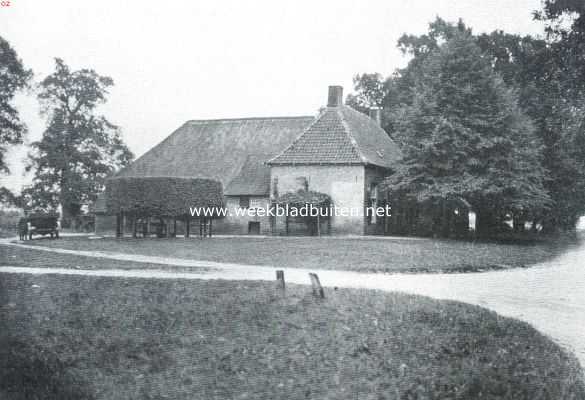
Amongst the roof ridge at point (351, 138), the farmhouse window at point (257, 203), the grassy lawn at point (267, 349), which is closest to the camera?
the grassy lawn at point (267, 349)

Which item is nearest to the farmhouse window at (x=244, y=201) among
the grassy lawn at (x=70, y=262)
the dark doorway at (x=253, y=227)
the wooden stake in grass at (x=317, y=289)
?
the dark doorway at (x=253, y=227)

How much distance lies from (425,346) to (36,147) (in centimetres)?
935

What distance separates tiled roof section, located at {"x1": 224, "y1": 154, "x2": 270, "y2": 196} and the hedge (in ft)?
22.6

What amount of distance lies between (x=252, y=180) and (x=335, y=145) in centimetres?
633

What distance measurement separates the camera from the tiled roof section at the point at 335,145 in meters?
33.5

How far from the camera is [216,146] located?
4100 centimetres

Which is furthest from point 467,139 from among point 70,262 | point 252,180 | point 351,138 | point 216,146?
point 70,262

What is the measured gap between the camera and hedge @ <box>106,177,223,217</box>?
28.3 m

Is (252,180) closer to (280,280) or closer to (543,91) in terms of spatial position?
(543,91)

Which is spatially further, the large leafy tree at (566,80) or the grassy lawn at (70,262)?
the grassy lawn at (70,262)

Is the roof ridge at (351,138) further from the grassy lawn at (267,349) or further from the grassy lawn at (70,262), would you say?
the grassy lawn at (267,349)

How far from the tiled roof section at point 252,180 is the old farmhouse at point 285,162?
62 millimetres

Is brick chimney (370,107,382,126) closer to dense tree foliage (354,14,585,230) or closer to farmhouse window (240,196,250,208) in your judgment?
dense tree foliage (354,14,585,230)

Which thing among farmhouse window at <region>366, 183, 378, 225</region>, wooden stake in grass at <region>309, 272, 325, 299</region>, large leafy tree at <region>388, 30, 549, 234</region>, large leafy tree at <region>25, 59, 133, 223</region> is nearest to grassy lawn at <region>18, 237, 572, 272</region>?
large leafy tree at <region>25, 59, 133, 223</region>
